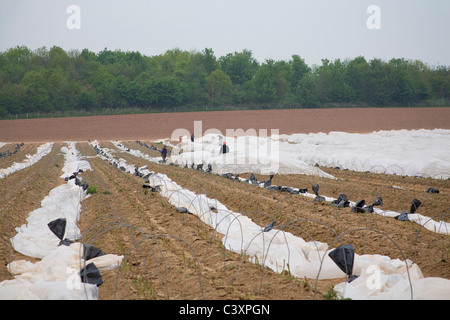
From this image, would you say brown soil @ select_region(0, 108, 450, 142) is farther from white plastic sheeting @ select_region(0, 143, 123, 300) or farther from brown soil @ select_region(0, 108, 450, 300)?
white plastic sheeting @ select_region(0, 143, 123, 300)

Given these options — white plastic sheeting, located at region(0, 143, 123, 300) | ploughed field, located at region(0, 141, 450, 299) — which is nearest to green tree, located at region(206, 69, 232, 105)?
ploughed field, located at region(0, 141, 450, 299)

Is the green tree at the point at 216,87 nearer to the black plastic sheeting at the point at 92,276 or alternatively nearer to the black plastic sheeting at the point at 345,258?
the black plastic sheeting at the point at 92,276

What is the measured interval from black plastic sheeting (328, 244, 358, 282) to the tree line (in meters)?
49.0

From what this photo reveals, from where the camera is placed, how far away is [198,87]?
192 ft

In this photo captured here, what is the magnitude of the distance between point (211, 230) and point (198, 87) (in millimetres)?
51998

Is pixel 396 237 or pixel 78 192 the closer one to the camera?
pixel 396 237

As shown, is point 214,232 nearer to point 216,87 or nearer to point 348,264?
point 348,264

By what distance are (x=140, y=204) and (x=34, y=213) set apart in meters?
2.50

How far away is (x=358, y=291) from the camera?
4453mm

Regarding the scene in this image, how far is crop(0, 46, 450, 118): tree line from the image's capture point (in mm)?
51062

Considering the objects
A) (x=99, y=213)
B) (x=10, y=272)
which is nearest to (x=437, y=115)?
(x=99, y=213)

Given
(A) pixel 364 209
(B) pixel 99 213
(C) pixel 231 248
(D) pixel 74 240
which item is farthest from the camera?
(B) pixel 99 213

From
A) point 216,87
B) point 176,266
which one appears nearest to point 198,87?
point 216,87
